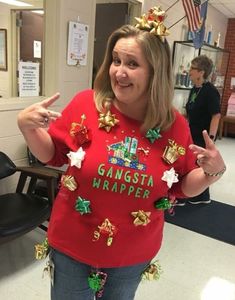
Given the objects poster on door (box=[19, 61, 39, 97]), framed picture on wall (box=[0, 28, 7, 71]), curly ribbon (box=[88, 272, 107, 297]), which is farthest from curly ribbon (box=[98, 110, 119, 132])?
framed picture on wall (box=[0, 28, 7, 71])

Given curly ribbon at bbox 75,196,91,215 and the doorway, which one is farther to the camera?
the doorway

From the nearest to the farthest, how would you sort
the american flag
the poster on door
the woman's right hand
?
the woman's right hand, the poster on door, the american flag

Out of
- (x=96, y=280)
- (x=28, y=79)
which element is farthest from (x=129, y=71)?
(x=28, y=79)

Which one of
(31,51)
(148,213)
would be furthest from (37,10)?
(148,213)

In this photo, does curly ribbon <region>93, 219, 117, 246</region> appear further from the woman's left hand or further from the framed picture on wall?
the framed picture on wall

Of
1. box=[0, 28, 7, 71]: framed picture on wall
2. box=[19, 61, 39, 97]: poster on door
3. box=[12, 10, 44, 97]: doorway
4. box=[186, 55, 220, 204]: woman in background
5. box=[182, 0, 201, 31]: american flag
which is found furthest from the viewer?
box=[0, 28, 7, 71]: framed picture on wall

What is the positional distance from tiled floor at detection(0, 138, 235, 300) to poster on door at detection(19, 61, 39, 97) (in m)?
1.25

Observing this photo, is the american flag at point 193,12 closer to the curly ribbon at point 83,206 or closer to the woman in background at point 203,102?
the woman in background at point 203,102

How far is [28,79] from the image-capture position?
2.87 meters

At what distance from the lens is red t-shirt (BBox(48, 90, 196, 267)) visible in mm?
1105

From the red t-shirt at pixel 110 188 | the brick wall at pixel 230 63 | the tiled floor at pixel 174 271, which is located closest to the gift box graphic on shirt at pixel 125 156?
the red t-shirt at pixel 110 188

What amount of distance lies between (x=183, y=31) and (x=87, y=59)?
8.64 feet

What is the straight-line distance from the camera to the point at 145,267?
4.23 feet

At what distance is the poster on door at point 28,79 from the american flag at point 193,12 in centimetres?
196
